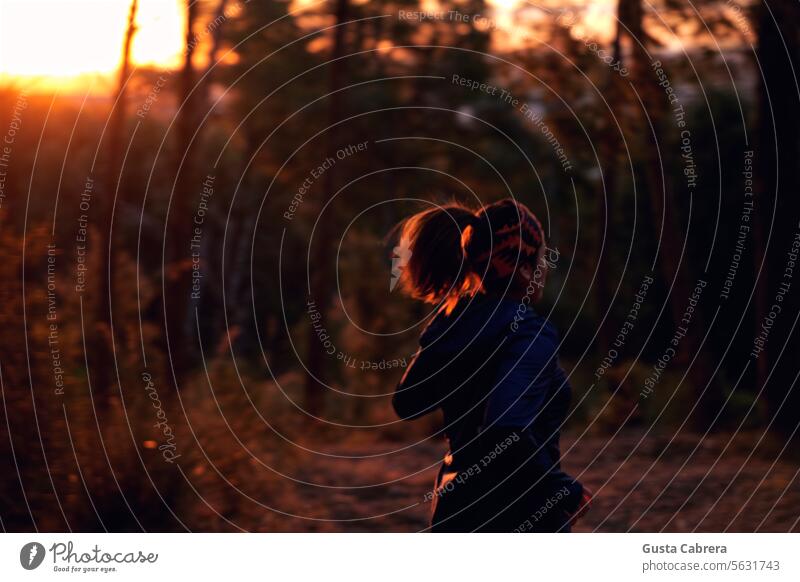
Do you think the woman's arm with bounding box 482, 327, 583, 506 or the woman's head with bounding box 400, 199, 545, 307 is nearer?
the woman's arm with bounding box 482, 327, 583, 506

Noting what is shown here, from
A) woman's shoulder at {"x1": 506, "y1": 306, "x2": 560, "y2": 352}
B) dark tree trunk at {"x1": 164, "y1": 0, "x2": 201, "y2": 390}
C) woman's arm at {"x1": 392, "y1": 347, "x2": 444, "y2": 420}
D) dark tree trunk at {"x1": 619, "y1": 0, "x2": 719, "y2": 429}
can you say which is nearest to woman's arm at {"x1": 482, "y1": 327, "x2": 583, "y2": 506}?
woman's shoulder at {"x1": 506, "y1": 306, "x2": 560, "y2": 352}

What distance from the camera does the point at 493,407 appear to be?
2885 mm

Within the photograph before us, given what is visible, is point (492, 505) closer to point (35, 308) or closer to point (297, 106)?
point (35, 308)

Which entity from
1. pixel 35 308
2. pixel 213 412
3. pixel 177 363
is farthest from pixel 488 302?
pixel 177 363

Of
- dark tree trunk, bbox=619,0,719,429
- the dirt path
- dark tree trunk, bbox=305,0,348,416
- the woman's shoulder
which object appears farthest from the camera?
dark tree trunk, bbox=305,0,348,416

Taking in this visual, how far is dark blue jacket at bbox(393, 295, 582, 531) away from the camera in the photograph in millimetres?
2939

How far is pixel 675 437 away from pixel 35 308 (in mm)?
7895

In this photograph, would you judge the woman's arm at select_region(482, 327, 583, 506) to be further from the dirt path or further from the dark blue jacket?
the dirt path

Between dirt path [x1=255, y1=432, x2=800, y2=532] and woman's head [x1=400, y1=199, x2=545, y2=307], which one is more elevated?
woman's head [x1=400, y1=199, x2=545, y2=307]

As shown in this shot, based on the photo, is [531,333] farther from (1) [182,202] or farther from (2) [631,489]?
(1) [182,202]

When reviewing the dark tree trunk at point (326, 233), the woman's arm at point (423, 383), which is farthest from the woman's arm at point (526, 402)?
the dark tree trunk at point (326, 233)

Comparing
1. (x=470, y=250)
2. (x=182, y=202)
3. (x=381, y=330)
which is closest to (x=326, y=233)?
(x=381, y=330)

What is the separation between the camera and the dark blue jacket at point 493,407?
2.94 meters

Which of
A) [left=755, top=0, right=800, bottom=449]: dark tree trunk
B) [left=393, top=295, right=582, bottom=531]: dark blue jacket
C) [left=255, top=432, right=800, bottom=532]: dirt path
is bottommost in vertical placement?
[left=255, top=432, right=800, bottom=532]: dirt path
